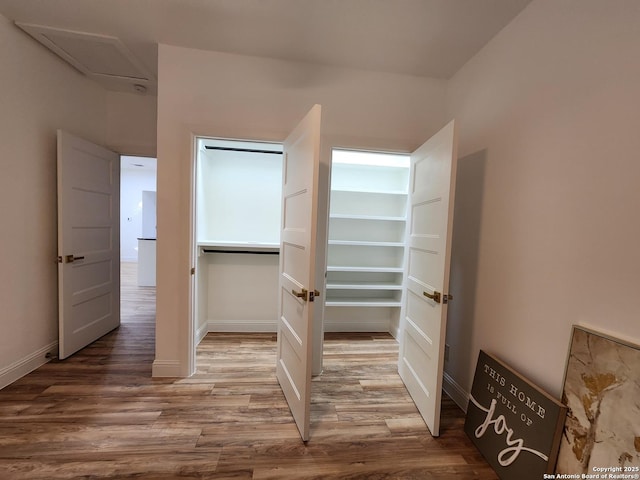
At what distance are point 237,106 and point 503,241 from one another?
2.14 m

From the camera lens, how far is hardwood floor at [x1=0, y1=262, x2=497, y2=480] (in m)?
1.47

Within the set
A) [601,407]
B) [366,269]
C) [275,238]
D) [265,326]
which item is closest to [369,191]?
[366,269]

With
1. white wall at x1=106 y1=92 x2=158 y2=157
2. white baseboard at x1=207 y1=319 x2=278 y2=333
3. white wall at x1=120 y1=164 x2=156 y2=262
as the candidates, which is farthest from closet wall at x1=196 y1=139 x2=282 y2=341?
white wall at x1=120 y1=164 x2=156 y2=262

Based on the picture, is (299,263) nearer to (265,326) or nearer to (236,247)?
(236,247)

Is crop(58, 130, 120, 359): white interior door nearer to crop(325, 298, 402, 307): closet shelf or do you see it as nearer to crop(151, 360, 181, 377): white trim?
crop(151, 360, 181, 377): white trim

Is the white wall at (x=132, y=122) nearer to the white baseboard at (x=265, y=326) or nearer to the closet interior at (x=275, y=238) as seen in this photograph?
the closet interior at (x=275, y=238)

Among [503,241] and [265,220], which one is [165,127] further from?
[503,241]

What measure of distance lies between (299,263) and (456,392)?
1.60 meters

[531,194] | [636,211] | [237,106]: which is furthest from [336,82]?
[636,211]

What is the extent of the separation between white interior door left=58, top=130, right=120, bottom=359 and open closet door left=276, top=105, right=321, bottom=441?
6.30 feet

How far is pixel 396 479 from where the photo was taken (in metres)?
1.43

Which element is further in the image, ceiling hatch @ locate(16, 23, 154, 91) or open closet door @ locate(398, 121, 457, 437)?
ceiling hatch @ locate(16, 23, 154, 91)

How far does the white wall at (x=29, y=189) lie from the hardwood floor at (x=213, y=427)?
320 mm

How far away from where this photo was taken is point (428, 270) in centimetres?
188
